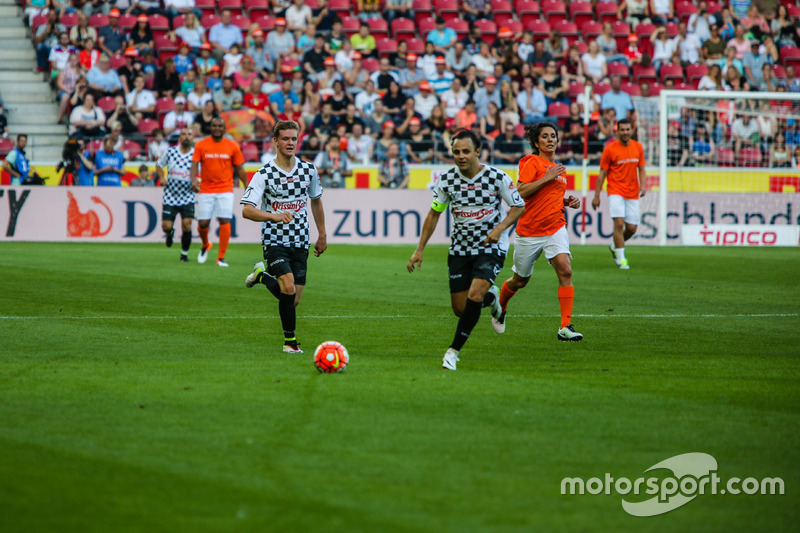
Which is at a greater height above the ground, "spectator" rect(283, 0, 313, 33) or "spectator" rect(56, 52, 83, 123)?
"spectator" rect(283, 0, 313, 33)

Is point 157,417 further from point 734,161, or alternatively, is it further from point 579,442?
point 734,161

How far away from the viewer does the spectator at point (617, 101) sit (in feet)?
82.4

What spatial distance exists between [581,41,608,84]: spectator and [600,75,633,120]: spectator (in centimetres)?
174

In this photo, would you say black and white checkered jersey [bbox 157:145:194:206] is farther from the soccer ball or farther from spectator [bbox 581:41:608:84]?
spectator [bbox 581:41:608:84]

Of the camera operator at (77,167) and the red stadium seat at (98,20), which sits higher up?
the red stadium seat at (98,20)

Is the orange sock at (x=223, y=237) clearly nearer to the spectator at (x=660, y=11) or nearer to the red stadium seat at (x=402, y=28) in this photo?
the red stadium seat at (x=402, y=28)

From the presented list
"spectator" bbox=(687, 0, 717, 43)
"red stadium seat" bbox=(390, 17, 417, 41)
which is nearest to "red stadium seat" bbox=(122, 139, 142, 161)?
"red stadium seat" bbox=(390, 17, 417, 41)

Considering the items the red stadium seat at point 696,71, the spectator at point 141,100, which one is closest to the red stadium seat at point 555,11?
the red stadium seat at point 696,71

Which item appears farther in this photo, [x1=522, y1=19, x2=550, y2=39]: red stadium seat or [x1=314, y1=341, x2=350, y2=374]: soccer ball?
[x1=522, y1=19, x2=550, y2=39]: red stadium seat

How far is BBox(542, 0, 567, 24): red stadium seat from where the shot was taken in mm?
28703

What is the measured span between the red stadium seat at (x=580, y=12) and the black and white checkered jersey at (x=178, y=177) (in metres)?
15.3

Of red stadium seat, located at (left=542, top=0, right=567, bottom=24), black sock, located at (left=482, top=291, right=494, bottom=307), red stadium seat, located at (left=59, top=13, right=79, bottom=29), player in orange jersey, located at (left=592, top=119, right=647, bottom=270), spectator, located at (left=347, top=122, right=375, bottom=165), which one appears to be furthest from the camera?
red stadium seat, located at (left=542, top=0, right=567, bottom=24)

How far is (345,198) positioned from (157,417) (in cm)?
1677

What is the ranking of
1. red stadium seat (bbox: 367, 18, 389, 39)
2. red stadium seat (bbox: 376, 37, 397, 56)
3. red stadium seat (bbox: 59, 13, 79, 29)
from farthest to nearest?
red stadium seat (bbox: 367, 18, 389, 39), red stadium seat (bbox: 376, 37, 397, 56), red stadium seat (bbox: 59, 13, 79, 29)
